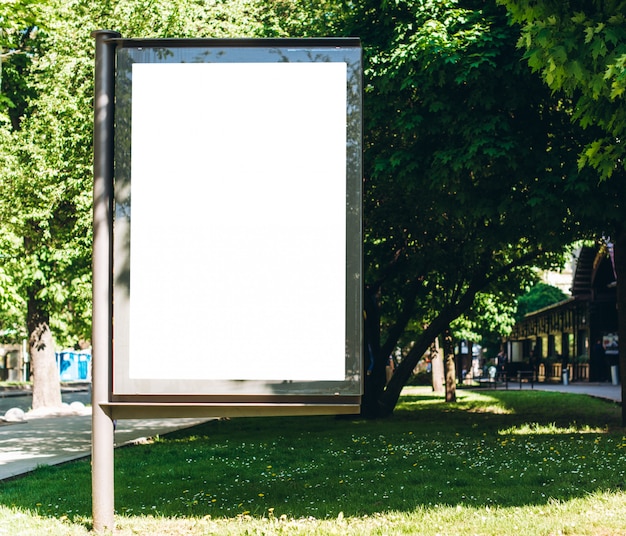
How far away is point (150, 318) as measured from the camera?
698 cm

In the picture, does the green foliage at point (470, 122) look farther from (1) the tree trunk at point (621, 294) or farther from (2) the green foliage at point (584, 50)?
(2) the green foliage at point (584, 50)

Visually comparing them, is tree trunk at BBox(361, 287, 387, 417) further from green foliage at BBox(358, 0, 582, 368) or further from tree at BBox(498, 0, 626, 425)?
tree at BBox(498, 0, 626, 425)

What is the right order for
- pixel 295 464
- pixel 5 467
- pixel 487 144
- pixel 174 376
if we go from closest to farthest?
pixel 174 376 → pixel 295 464 → pixel 5 467 → pixel 487 144

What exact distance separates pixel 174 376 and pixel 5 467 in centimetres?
685

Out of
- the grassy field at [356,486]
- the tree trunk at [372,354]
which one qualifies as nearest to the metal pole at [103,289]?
the grassy field at [356,486]

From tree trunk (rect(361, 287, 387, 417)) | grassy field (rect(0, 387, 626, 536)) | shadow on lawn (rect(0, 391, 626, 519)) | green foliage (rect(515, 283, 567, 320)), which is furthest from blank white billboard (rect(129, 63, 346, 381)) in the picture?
green foliage (rect(515, 283, 567, 320))

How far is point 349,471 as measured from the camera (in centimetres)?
1053

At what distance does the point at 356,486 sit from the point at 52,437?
10.4 meters

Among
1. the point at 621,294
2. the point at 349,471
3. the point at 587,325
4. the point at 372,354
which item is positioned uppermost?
the point at 621,294

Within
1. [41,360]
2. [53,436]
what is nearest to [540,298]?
[41,360]

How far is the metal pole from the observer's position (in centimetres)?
707

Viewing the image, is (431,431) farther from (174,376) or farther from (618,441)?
(174,376)

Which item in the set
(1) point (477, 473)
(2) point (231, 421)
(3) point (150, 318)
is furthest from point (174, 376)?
(2) point (231, 421)

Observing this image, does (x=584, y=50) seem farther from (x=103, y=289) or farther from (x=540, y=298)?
(x=540, y=298)
